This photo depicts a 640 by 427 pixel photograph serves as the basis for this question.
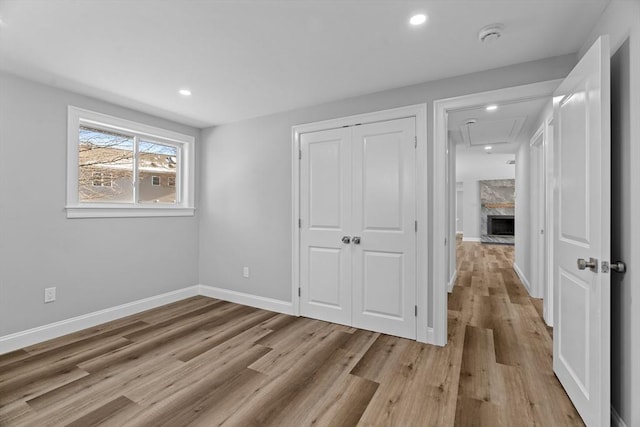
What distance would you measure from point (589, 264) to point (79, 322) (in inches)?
164

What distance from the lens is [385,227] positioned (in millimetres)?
2967

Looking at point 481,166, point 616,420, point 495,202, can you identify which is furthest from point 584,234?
point 495,202

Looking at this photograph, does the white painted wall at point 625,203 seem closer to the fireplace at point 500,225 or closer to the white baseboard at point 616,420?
the white baseboard at point 616,420

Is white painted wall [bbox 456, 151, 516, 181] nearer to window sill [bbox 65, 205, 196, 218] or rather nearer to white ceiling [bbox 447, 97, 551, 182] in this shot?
white ceiling [bbox 447, 97, 551, 182]

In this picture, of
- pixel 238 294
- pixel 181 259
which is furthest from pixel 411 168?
pixel 181 259

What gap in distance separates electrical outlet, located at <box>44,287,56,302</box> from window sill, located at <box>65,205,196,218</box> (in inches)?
27.8

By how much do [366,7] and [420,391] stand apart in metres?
2.44

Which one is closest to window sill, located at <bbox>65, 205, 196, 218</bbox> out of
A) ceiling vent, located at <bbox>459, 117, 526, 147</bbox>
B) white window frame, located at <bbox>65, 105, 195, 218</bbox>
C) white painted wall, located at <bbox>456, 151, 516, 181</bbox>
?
white window frame, located at <bbox>65, 105, 195, 218</bbox>

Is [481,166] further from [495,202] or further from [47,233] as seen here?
[47,233]

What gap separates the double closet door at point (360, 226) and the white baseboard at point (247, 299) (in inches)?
10.5

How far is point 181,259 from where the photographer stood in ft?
13.4

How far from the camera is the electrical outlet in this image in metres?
2.80

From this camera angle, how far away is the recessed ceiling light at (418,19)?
1.85 meters

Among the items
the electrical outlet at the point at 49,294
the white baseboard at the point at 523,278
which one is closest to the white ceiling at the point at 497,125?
the white baseboard at the point at 523,278
